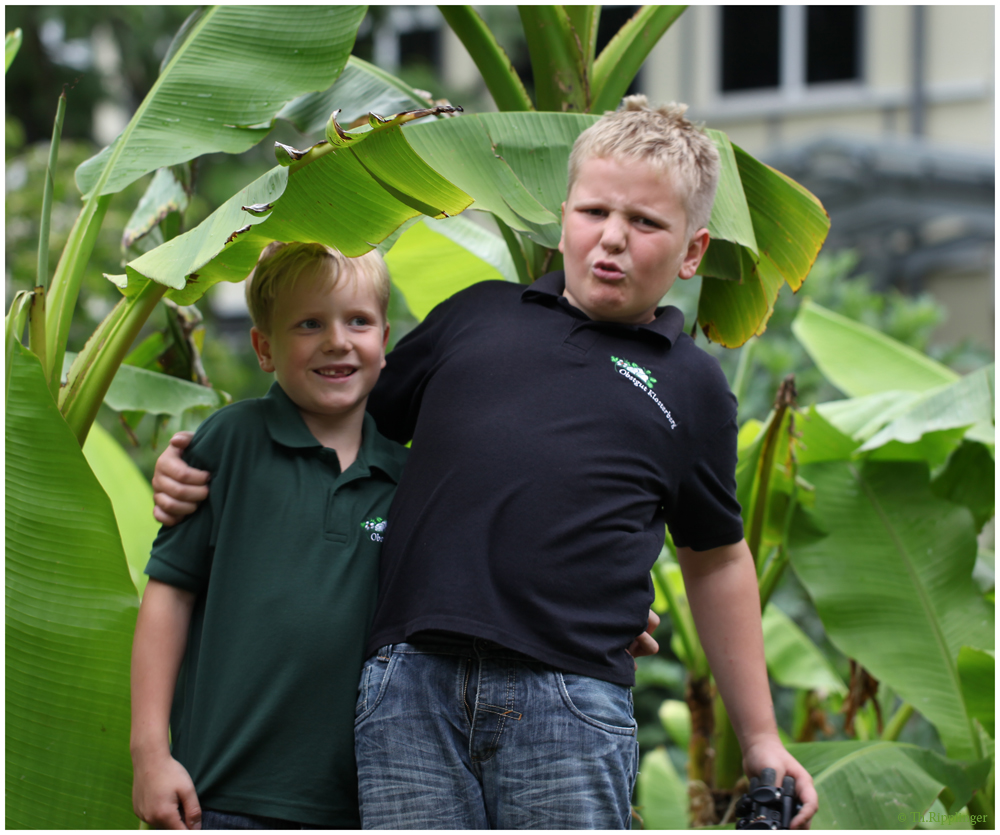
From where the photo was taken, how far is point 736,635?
66.4 inches

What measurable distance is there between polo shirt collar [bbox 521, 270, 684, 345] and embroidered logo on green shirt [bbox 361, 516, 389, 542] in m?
0.50

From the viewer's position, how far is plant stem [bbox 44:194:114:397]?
180 cm

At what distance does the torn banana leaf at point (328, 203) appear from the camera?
143 cm

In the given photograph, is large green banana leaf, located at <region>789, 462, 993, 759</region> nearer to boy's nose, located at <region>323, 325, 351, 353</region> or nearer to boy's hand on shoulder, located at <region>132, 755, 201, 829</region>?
boy's nose, located at <region>323, 325, 351, 353</region>

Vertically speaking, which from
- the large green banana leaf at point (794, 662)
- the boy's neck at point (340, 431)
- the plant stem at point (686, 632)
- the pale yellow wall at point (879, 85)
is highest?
the pale yellow wall at point (879, 85)

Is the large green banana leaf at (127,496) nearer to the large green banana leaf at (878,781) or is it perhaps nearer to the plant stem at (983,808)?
the large green banana leaf at (878,781)

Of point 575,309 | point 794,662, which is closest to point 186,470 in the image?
point 575,309

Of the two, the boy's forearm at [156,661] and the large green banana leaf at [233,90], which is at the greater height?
the large green banana leaf at [233,90]

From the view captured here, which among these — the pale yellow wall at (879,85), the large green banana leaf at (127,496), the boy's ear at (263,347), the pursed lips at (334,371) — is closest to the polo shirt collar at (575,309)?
the pursed lips at (334,371)

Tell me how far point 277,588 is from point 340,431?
1.06 ft

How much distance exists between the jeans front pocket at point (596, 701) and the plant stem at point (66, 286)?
1173 millimetres

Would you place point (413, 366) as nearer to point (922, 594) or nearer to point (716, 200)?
point (716, 200)

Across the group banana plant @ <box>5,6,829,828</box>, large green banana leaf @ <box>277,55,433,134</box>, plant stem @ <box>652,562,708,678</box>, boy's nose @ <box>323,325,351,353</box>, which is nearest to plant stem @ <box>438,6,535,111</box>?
banana plant @ <box>5,6,829,828</box>

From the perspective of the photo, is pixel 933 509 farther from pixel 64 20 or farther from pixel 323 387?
pixel 64 20
